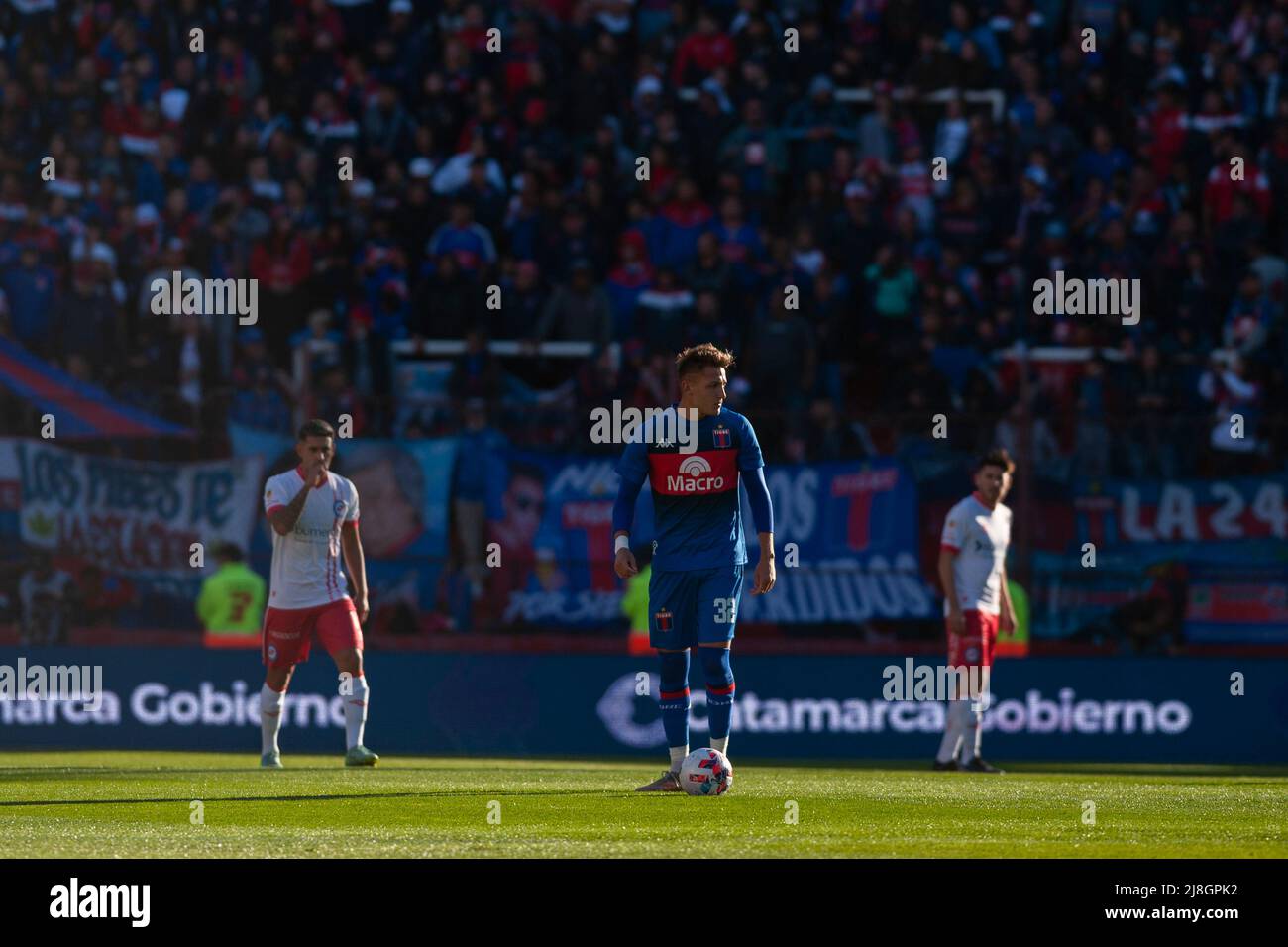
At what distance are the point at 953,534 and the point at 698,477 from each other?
5201 mm

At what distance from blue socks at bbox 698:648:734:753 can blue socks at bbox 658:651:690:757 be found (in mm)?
130

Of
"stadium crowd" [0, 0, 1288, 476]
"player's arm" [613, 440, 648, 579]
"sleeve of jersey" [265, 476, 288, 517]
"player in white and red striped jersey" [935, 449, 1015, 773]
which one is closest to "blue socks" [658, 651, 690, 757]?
"player's arm" [613, 440, 648, 579]

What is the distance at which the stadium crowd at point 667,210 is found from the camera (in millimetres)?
22109

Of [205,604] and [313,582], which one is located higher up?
[313,582]

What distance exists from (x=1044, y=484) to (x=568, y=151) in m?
8.25

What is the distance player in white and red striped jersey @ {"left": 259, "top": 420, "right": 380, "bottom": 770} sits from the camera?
14.5 meters

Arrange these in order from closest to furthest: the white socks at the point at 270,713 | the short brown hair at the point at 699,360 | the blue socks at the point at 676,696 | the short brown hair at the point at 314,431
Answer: the short brown hair at the point at 699,360, the blue socks at the point at 676,696, the short brown hair at the point at 314,431, the white socks at the point at 270,713

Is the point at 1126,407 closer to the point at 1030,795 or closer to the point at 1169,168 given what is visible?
the point at 1169,168

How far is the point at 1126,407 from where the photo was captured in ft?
71.7

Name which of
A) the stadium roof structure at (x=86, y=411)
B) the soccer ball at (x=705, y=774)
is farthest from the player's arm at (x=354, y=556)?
the stadium roof structure at (x=86, y=411)

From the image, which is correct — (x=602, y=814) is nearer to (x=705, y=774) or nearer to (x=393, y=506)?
(x=705, y=774)

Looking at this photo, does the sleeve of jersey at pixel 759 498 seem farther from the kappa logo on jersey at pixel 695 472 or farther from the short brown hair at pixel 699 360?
the short brown hair at pixel 699 360

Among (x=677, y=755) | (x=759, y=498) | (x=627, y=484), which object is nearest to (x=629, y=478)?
(x=627, y=484)

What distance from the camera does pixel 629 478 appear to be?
38.1 ft
